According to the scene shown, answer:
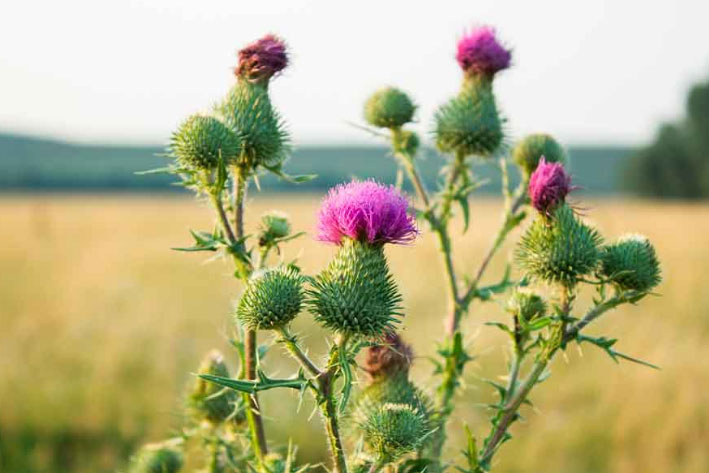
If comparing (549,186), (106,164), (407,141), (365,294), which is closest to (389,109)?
(407,141)

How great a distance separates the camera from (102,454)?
26.0ft

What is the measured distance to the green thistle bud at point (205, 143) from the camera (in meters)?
2.27

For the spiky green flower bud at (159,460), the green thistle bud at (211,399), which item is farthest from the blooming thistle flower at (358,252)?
the spiky green flower bud at (159,460)

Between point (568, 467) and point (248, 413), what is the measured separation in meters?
6.72

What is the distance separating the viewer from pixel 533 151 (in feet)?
10.0

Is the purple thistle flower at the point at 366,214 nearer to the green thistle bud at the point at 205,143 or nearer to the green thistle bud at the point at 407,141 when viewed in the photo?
the green thistle bud at the point at 205,143

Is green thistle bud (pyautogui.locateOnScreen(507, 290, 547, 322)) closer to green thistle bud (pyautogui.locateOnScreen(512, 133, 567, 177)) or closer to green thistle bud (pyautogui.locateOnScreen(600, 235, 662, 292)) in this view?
green thistle bud (pyautogui.locateOnScreen(600, 235, 662, 292))

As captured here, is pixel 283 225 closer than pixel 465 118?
Yes

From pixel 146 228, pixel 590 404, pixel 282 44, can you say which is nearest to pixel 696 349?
pixel 590 404

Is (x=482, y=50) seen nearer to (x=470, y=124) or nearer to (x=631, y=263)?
(x=470, y=124)

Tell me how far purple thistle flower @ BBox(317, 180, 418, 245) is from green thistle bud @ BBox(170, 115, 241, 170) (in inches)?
15.8

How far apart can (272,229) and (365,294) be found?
17.3 inches

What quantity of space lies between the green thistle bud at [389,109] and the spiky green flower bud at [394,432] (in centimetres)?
151

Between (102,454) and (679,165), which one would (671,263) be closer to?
(102,454)
